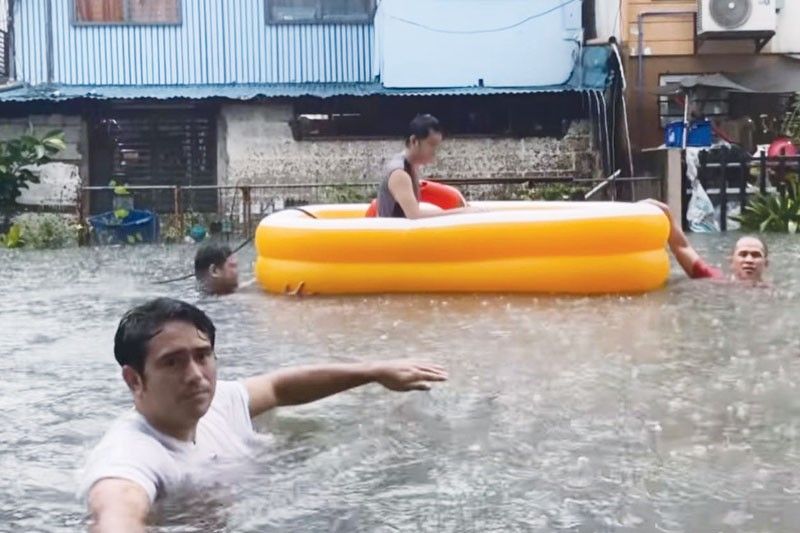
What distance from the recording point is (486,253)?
8.79 meters

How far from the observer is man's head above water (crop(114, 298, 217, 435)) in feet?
10.1

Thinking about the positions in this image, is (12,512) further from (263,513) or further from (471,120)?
(471,120)

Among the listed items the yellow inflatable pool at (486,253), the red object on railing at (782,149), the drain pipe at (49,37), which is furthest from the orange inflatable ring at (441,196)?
the drain pipe at (49,37)

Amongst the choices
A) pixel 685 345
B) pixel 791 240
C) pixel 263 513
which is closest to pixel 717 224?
pixel 791 240

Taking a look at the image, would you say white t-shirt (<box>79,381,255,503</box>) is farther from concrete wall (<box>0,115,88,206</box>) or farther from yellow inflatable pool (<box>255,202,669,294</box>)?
concrete wall (<box>0,115,88,206</box>)

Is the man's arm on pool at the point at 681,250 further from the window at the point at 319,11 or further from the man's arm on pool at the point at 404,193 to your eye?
the window at the point at 319,11

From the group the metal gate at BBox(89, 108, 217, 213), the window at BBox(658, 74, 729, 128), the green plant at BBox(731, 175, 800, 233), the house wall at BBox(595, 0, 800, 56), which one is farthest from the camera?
the metal gate at BBox(89, 108, 217, 213)

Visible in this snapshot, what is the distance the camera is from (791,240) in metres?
14.1

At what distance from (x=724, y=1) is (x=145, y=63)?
10.4 m

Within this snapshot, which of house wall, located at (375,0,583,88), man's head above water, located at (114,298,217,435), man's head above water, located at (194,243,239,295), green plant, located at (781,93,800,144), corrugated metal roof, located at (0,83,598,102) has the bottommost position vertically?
man's head above water, located at (194,243,239,295)

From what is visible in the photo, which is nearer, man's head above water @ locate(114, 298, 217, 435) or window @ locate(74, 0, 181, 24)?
man's head above water @ locate(114, 298, 217, 435)

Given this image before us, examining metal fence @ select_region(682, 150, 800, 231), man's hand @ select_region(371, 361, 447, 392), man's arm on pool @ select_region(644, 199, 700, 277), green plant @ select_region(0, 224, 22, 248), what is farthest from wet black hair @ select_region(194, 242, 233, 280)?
metal fence @ select_region(682, 150, 800, 231)

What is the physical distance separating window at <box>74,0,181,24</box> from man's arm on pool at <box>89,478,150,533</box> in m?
19.1

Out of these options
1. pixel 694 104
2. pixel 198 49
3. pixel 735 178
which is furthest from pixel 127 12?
pixel 735 178
